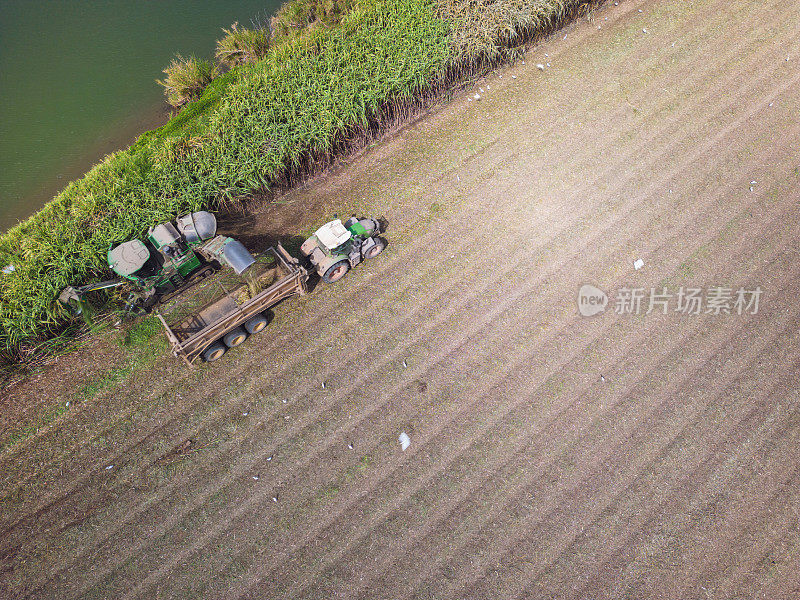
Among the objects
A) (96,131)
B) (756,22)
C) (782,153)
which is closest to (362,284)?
(96,131)

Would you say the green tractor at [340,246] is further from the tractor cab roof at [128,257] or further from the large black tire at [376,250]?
the tractor cab roof at [128,257]

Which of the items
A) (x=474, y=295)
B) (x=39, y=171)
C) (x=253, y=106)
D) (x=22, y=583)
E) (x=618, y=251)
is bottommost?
(x=618, y=251)

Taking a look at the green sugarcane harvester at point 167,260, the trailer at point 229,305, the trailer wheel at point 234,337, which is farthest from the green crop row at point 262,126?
the trailer wheel at point 234,337

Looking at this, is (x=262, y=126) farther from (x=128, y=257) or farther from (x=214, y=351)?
(x=214, y=351)

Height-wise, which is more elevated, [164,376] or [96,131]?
[96,131]

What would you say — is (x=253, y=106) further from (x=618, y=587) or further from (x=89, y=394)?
(x=618, y=587)

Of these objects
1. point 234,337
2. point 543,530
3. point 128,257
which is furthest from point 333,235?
point 543,530

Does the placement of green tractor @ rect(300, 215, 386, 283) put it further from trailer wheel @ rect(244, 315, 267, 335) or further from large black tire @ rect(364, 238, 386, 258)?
trailer wheel @ rect(244, 315, 267, 335)
